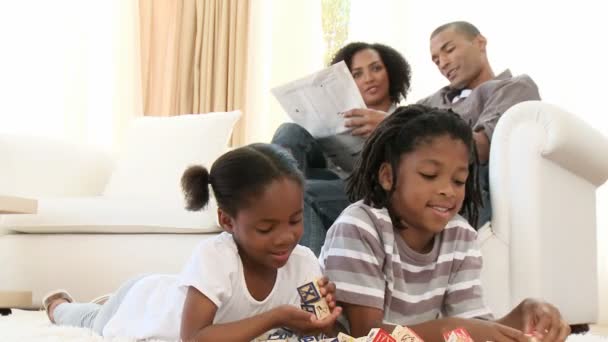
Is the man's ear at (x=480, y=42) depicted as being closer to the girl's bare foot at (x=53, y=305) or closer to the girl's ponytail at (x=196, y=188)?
the girl's ponytail at (x=196, y=188)

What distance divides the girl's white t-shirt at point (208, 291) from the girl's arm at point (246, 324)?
0.04m

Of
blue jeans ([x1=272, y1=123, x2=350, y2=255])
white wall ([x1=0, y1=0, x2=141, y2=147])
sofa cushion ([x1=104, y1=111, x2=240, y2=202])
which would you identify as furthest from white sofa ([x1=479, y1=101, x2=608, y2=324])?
white wall ([x1=0, y1=0, x2=141, y2=147])

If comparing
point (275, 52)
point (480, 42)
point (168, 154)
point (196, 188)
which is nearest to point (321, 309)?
point (196, 188)

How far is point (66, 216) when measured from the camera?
90.6 inches

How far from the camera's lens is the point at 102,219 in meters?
2.27

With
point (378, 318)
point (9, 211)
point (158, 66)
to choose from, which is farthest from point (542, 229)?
point (158, 66)

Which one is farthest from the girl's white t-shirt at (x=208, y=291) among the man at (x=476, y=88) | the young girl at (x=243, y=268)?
the man at (x=476, y=88)

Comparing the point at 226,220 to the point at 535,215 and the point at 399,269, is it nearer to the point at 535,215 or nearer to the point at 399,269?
the point at 399,269

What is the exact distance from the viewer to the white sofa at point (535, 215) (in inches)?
65.9

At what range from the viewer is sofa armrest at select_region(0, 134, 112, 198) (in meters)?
2.59

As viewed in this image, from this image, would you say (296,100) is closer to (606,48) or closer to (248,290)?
(248,290)

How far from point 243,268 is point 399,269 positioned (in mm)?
300

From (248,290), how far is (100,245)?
1.16m

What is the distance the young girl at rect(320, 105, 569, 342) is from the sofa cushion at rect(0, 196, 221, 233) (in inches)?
35.0
